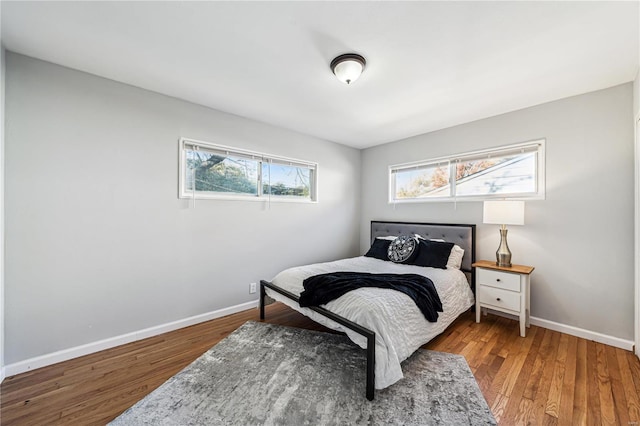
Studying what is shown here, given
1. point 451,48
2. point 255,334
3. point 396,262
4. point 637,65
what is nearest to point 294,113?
point 451,48

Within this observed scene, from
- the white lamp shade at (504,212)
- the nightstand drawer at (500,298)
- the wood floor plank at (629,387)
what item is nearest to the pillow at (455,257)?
the nightstand drawer at (500,298)

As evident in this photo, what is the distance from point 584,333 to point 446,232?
161cm

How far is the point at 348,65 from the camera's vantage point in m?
1.93

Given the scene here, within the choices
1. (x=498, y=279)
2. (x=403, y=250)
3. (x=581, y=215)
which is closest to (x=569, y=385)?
(x=498, y=279)

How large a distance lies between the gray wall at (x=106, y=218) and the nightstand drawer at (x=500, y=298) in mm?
2718

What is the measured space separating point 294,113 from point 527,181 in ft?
9.49

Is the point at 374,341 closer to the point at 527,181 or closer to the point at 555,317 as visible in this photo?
the point at 555,317

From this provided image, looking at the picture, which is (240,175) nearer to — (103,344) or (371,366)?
(103,344)

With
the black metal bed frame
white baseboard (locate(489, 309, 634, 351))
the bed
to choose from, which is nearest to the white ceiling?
the bed

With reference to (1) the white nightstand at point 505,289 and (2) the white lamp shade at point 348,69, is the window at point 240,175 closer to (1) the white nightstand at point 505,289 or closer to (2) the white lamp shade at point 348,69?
(2) the white lamp shade at point 348,69

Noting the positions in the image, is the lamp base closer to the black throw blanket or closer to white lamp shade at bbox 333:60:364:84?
the black throw blanket

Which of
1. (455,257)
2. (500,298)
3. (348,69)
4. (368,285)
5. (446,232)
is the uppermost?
(348,69)

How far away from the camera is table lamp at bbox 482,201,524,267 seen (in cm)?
261

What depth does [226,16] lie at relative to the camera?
5.16 feet
